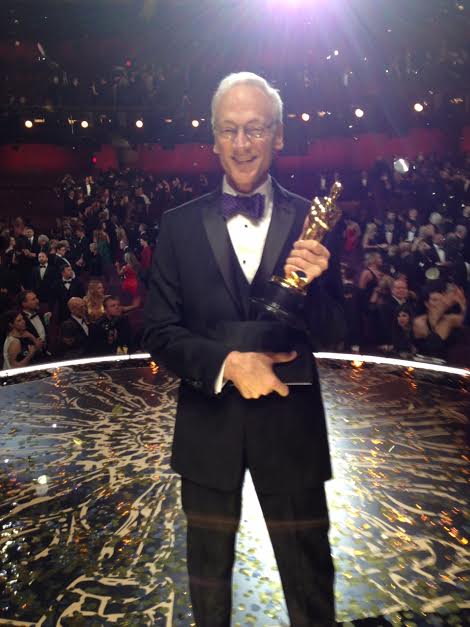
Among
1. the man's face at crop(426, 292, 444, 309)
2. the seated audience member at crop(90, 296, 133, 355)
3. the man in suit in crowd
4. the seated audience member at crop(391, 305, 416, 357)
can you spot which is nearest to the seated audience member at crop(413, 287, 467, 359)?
the man's face at crop(426, 292, 444, 309)

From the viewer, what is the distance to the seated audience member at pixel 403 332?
656 centimetres

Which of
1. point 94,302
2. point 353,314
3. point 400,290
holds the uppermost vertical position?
point 400,290

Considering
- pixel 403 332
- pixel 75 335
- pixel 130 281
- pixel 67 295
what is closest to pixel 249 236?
pixel 403 332

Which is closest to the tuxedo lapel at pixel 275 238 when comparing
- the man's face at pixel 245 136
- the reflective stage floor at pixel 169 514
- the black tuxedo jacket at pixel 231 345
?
the black tuxedo jacket at pixel 231 345

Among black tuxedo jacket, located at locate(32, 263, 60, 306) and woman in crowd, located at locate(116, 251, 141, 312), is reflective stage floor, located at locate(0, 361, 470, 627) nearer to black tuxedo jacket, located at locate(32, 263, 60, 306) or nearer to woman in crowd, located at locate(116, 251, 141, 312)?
black tuxedo jacket, located at locate(32, 263, 60, 306)

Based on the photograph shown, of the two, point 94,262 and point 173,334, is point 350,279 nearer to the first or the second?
point 94,262

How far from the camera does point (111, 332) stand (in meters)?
6.83

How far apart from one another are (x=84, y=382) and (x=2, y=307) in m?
2.55

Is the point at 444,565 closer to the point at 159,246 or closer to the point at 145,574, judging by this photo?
the point at 145,574

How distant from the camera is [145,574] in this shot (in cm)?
273

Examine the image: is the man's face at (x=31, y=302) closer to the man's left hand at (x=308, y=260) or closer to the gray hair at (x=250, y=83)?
the gray hair at (x=250, y=83)

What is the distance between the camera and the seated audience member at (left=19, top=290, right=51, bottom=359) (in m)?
6.96

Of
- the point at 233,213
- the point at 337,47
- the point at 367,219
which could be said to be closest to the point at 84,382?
the point at 233,213

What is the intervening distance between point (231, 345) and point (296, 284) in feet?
1.01
